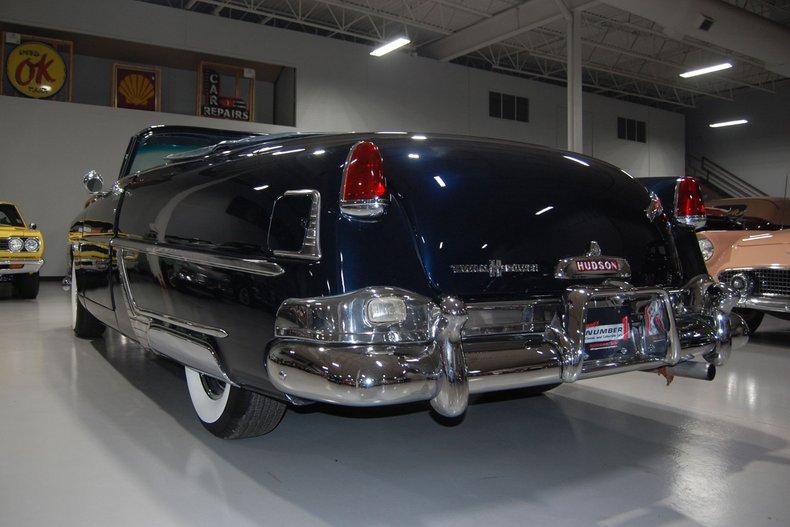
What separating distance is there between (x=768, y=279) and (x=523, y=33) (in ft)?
38.9

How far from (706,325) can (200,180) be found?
6.61 ft

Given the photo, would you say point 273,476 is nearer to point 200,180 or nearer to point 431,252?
point 431,252

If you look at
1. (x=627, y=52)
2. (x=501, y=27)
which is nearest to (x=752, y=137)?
(x=627, y=52)

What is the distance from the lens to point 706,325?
243 cm

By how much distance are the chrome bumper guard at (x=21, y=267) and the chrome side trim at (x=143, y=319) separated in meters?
5.65

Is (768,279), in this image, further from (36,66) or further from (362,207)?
(36,66)

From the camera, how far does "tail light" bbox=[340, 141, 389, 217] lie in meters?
1.83

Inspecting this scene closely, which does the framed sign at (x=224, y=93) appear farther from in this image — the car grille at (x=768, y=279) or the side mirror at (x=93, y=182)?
the car grille at (x=768, y=279)

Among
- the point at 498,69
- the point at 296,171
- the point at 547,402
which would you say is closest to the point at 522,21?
the point at 498,69

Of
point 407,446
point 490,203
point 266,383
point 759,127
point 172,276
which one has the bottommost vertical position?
point 407,446

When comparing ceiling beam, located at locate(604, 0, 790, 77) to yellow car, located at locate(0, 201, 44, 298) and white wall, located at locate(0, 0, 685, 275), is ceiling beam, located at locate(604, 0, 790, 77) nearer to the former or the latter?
white wall, located at locate(0, 0, 685, 275)

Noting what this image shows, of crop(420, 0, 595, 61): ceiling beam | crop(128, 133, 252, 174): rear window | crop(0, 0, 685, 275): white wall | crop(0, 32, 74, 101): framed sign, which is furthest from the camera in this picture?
crop(420, 0, 595, 61): ceiling beam

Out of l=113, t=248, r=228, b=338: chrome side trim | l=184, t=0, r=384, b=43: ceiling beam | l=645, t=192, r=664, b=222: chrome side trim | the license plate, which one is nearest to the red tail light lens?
l=113, t=248, r=228, b=338: chrome side trim

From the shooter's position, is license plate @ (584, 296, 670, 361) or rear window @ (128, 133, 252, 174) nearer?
license plate @ (584, 296, 670, 361)
